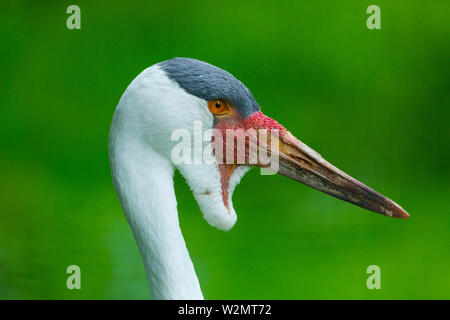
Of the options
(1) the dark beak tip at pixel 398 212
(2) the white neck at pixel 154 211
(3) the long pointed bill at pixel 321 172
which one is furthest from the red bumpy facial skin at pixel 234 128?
(1) the dark beak tip at pixel 398 212

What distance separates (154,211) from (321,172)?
34cm

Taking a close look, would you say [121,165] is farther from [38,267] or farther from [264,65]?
[264,65]

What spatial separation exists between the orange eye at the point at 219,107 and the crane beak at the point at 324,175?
0.12 meters

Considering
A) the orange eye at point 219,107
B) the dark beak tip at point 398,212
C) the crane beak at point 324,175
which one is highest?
the orange eye at point 219,107

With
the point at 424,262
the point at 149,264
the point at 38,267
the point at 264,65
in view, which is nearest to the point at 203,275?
the point at 38,267

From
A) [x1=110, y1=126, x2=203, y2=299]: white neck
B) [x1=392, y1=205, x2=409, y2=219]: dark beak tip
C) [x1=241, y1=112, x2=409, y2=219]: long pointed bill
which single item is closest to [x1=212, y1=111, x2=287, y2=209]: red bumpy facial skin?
[x1=241, y1=112, x2=409, y2=219]: long pointed bill

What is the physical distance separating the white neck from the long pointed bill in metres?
0.23

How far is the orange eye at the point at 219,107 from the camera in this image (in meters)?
1.26

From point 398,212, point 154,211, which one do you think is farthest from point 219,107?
point 398,212

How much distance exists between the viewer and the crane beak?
1312 mm

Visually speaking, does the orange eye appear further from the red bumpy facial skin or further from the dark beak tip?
the dark beak tip

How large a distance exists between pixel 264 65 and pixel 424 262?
49.4 inches

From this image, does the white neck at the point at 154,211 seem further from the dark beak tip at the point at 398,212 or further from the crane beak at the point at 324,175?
the dark beak tip at the point at 398,212

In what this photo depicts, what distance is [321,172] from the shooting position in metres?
1.32
